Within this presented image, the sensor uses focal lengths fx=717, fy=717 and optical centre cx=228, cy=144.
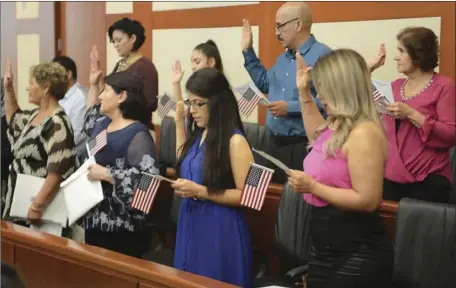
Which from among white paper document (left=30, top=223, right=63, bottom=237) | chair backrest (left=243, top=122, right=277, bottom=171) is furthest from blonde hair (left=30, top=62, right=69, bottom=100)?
chair backrest (left=243, top=122, right=277, bottom=171)

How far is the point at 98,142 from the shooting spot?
3.26 metres

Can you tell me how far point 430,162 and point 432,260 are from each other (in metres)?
0.81

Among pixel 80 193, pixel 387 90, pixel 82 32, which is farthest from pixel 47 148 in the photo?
pixel 82 32

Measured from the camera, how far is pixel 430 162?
338cm

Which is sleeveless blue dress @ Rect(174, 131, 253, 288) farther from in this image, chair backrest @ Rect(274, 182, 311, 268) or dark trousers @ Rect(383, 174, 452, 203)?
dark trousers @ Rect(383, 174, 452, 203)

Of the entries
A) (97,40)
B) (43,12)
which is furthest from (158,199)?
(43,12)

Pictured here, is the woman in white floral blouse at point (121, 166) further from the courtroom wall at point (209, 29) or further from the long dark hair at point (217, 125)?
the courtroom wall at point (209, 29)

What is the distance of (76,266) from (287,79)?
163cm

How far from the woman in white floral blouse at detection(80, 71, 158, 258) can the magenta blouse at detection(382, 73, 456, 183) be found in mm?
1147

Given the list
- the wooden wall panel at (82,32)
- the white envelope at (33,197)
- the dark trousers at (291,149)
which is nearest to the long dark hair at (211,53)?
the dark trousers at (291,149)

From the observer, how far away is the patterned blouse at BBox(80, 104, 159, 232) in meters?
3.21

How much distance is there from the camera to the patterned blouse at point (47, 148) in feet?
11.5

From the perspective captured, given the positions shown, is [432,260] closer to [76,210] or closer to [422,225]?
[422,225]

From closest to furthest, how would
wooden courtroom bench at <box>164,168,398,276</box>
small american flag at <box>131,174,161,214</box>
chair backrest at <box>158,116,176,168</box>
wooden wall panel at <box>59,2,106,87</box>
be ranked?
small american flag at <box>131,174,161,214</box>, wooden courtroom bench at <box>164,168,398,276</box>, chair backrest at <box>158,116,176,168</box>, wooden wall panel at <box>59,2,106,87</box>
